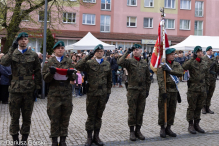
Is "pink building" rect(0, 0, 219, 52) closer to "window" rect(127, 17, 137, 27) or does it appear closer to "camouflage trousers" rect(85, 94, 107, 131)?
"window" rect(127, 17, 137, 27)

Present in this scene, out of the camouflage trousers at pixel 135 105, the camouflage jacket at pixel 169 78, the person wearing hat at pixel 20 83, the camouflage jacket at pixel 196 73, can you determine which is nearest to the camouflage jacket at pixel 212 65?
the camouflage jacket at pixel 196 73

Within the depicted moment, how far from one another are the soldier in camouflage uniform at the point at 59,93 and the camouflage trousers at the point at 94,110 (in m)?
0.54

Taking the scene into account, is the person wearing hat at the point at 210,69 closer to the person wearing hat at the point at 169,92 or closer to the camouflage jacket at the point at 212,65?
the camouflage jacket at the point at 212,65

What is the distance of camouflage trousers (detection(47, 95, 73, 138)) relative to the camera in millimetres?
5734

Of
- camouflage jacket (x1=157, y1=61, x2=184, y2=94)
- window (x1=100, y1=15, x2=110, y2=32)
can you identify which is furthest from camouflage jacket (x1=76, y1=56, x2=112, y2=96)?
window (x1=100, y1=15, x2=110, y2=32)

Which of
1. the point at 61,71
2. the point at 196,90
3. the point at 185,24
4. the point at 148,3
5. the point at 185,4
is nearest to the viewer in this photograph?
the point at 61,71

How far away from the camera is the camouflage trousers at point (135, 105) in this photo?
6691mm

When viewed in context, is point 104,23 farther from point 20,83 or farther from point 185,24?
point 20,83

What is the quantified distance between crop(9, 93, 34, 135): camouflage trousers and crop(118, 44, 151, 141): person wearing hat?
7.48 ft

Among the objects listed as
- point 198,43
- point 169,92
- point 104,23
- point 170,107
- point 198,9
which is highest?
point 198,9

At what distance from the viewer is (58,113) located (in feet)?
18.9

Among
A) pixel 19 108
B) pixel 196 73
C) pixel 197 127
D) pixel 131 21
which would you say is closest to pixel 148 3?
pixel 131 21

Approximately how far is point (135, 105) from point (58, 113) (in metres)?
1.93

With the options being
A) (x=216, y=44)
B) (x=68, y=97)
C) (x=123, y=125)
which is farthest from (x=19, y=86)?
(x=216, y=44)
